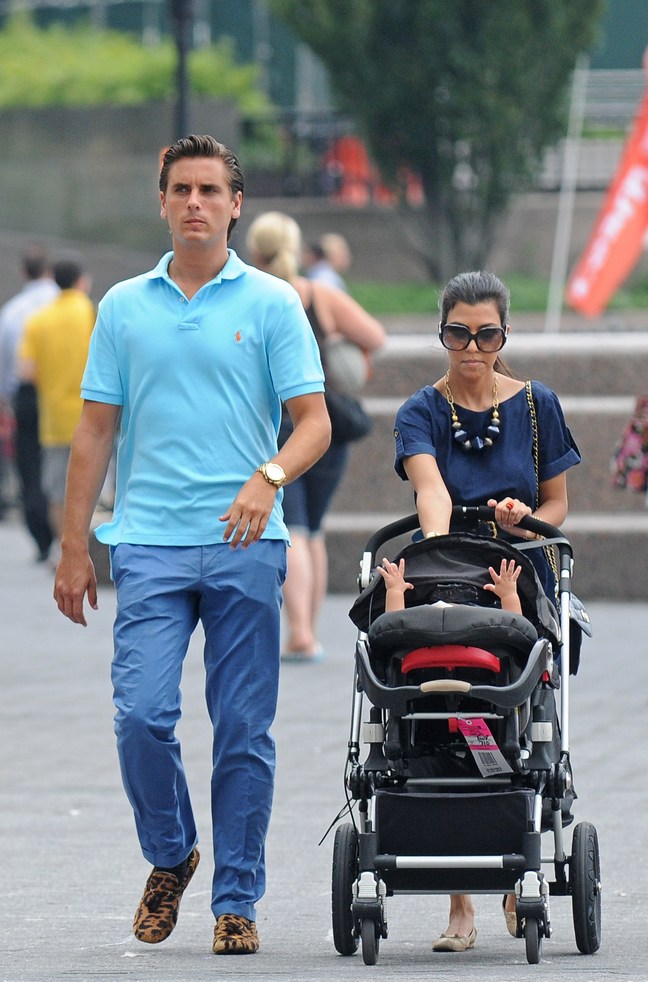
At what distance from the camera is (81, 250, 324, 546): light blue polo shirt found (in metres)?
5.22

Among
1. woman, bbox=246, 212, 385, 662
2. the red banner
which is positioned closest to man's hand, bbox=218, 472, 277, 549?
woman, bbox=246, 212, 385, 662

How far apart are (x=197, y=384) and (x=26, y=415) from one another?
1004cm

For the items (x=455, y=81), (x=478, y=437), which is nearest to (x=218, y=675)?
(x=478, y=437)

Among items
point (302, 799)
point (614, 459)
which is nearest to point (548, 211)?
point (614, 459)

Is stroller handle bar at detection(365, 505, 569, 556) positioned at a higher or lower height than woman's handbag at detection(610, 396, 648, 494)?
higher

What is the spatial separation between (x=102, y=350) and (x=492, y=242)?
20367 millimetres

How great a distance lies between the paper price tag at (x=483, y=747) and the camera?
15.8 ft

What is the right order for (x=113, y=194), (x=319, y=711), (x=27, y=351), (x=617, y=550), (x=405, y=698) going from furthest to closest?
(x=113, y=194), (x=27, y=351), (x=617, y=550), (x=319, y=711), (x=405, y=698)

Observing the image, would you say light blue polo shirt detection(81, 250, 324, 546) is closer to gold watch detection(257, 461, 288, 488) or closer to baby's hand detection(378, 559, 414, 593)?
gold watch detection(257, 461, 288, 488)

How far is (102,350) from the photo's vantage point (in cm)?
532

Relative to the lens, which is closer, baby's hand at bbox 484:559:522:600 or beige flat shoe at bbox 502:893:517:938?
baby's hand at bbox 484:559:522:600

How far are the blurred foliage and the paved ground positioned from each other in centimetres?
1635

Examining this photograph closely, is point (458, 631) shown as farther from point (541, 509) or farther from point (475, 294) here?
point (475, 294)

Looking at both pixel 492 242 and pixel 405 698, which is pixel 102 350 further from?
pixel 492 242
